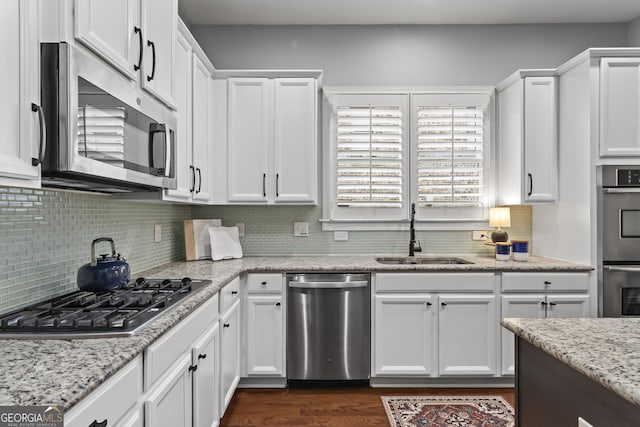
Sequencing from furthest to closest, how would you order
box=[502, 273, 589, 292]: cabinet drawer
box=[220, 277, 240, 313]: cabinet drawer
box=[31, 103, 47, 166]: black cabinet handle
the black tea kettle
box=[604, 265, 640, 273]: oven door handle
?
box=[502, 273, 589, 292]: cabinet drawer
box=[604, 265, 640, 273]: oven door handle
box=[220, 277, 240, 313]: cabinet drawer
the black tea kettle
box=[31, 103, 47, 166]: black cabinet handle

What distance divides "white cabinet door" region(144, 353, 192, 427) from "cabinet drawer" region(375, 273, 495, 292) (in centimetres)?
161

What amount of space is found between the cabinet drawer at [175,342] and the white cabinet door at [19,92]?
63cm

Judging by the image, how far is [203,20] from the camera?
11.7ft

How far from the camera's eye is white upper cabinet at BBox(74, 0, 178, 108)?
134 cm

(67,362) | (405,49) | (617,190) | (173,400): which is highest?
(405,49)

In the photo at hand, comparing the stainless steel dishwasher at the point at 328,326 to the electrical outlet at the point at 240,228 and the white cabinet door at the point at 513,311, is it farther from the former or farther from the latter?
the white cabinet door at the point at 513,311

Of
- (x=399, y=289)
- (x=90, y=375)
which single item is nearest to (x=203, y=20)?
(x=399, y=289)

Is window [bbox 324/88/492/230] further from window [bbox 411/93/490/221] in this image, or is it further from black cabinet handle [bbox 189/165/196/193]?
black cabinet handle [bbox 189/165/196/193]

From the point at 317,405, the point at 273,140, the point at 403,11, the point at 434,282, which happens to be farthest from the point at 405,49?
the point at 317,405

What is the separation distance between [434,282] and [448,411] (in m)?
0.84

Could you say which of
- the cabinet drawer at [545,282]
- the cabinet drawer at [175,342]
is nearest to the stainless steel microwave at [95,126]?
the cabinet drawer at [175,342]

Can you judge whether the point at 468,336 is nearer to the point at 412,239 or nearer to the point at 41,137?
the point at 412,239

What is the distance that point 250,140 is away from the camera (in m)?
3.30

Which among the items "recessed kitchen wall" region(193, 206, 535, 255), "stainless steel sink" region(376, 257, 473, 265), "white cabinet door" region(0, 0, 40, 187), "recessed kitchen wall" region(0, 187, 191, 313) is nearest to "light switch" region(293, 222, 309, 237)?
"recessed kitchen wall" region(193, 206, 535, 255)
